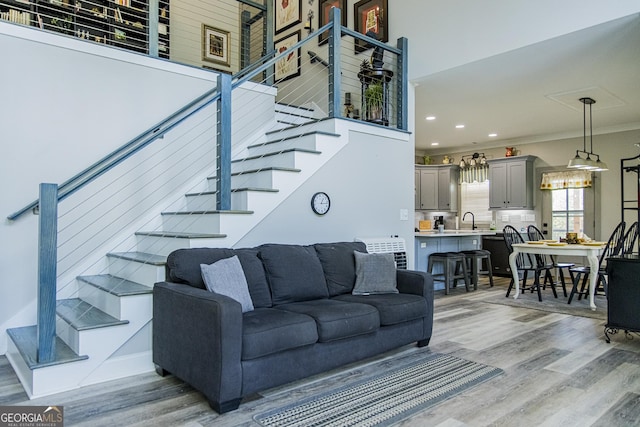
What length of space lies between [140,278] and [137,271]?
3.5 inches

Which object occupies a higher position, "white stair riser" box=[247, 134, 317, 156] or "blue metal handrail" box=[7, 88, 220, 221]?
"white stair riser" box=[247, 134, 317, 156]

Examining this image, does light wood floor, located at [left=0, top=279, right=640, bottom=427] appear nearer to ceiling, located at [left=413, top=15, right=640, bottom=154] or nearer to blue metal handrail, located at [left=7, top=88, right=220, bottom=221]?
blue metal handrail, located at [left=7, top=88, right=220, bottom=221]

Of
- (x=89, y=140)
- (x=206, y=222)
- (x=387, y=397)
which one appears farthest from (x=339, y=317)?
(x=89, y=140)

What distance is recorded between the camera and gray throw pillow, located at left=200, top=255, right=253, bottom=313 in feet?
9.30

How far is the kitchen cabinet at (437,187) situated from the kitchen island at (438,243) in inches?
94.5

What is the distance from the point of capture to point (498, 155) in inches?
374

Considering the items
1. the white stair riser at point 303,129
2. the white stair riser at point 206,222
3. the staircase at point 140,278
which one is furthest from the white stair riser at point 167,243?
the white stair riser at point 303,129

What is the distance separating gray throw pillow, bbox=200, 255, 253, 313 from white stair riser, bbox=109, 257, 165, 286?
0.49 m

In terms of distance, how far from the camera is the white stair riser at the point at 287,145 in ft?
14.2

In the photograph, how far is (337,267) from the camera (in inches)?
148

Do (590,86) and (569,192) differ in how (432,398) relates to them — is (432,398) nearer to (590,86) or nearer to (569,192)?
(590,86)

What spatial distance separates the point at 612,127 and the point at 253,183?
7029 mm

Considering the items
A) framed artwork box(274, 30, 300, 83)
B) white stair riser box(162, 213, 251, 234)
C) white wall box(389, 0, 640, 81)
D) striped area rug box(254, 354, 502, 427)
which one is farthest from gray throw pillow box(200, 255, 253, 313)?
A: framed artwork box(274, 30, 300, 83)

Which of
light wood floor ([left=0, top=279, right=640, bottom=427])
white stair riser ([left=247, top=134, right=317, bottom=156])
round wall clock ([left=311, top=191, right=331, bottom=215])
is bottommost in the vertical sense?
light wood floor ([left=0, top=279, right=640, bottom=427])
